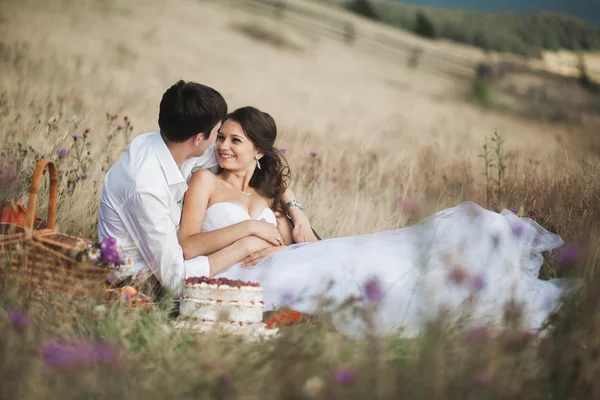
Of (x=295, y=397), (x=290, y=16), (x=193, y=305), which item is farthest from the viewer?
(x=290, y=16)

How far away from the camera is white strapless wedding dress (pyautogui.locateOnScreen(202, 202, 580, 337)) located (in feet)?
10.5

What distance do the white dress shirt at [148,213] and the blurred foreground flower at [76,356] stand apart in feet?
3.72

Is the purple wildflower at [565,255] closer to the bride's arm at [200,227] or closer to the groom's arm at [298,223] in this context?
the groom's arm at [298,223]

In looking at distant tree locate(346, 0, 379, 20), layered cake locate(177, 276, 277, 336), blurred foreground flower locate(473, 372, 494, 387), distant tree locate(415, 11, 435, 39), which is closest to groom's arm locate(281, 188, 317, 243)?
layered cake locate(177, 276, 277, 336)

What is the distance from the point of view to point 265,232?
4.02m

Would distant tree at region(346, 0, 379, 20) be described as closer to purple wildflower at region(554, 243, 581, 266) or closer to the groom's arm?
the groom's arm

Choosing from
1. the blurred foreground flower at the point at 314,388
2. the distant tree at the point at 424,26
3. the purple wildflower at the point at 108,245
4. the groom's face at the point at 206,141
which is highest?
the distant tree at the point at 424,26

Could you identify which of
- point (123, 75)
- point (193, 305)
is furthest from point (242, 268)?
point (123, 75)

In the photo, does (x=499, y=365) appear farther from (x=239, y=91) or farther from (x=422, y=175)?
(x=239, y=91)

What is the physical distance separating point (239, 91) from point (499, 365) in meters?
19.2

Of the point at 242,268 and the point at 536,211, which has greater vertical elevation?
the point at 536,211

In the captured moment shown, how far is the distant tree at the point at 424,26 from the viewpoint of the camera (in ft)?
146

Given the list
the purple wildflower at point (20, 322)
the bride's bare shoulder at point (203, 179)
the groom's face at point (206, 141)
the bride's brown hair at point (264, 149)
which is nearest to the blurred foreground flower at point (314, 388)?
the purple wildflower at point (20, 322)

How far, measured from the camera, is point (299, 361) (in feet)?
7.34
